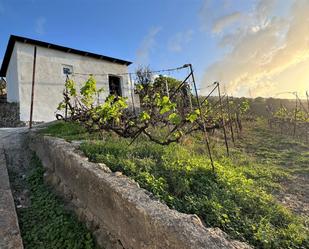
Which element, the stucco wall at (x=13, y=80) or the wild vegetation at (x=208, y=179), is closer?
the wild vegetation at (x=208, y=179)

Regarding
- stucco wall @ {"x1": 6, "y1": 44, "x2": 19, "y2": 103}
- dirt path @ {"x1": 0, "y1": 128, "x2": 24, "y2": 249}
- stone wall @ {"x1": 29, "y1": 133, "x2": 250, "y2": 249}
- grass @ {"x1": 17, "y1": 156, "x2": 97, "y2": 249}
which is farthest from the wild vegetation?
stucco wall @ {"x1": 6, "y1": 44, "x2": 19, "y2": 103}

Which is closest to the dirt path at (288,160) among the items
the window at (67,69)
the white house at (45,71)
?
the white house at (45,71)

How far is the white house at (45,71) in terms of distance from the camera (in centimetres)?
1172

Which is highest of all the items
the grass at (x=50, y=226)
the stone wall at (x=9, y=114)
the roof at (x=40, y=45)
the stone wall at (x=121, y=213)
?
the roof at (x=40, y=45)

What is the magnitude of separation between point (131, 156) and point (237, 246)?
2.21m

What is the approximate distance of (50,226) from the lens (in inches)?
124

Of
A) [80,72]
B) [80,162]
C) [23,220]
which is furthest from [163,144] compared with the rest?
[80,72]

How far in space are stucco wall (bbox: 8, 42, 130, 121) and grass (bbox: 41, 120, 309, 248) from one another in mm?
8512

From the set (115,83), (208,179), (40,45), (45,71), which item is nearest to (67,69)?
(45,71)

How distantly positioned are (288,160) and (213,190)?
3734 millimetres

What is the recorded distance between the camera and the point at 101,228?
2889 millimetres

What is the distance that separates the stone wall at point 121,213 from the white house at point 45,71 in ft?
28.5

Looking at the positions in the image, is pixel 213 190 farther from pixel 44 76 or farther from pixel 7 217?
pixel 44 76

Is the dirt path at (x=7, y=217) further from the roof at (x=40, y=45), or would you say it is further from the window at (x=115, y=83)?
the window at (x=115, y=83)
